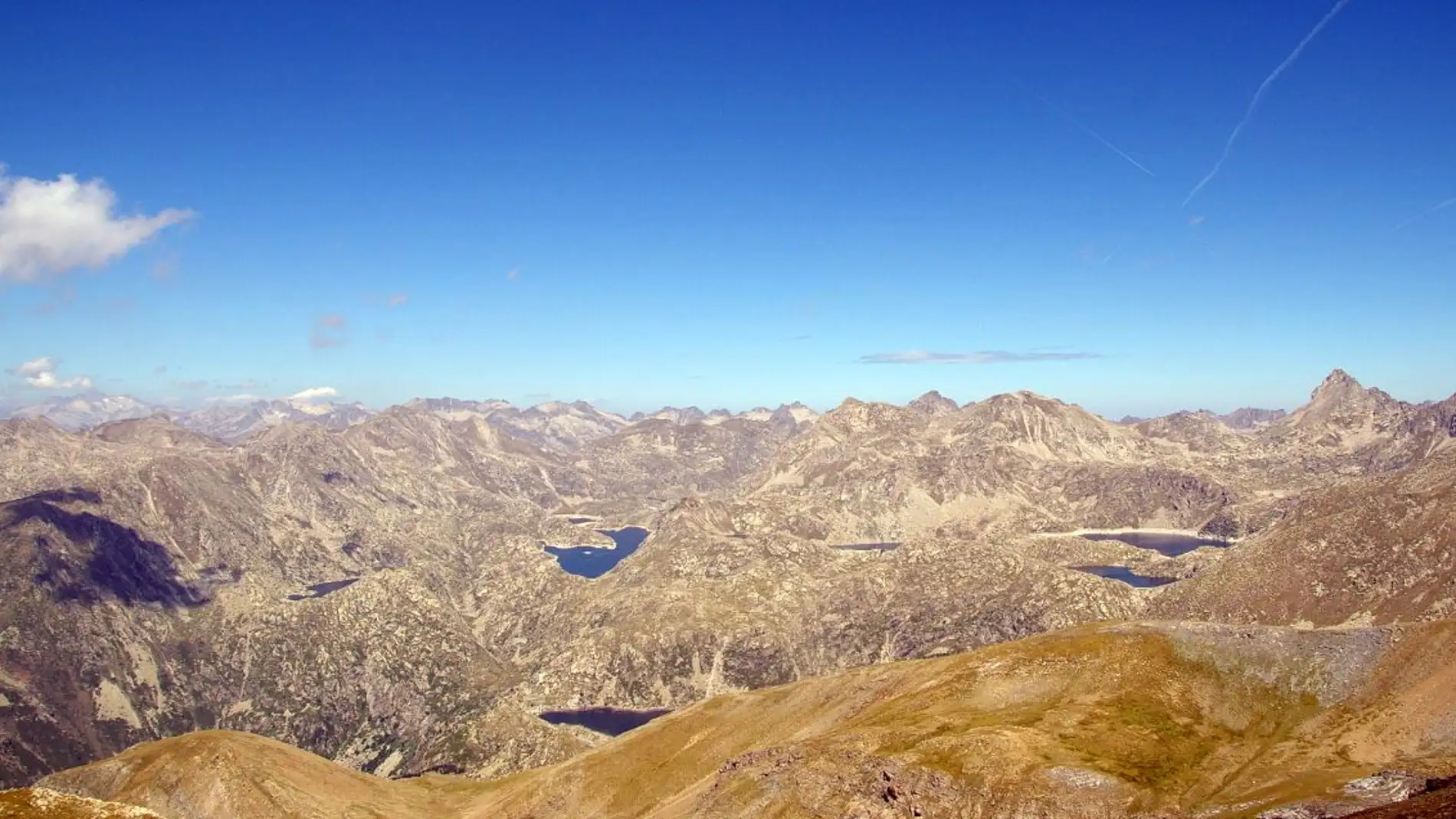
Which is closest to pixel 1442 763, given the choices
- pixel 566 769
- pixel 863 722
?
pixel 863 722

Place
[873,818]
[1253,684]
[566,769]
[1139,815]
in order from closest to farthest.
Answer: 1. [1139,815]
2. [873,818]
3. [1253,684]
4. [566,769]

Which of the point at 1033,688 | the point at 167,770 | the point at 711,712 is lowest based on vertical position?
the point at 167,770

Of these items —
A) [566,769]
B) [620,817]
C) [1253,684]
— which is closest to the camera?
[1253,684]

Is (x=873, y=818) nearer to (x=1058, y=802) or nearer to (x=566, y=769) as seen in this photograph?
(x=1058, y=802)

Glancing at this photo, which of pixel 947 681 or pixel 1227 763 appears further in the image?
pixel 947 681

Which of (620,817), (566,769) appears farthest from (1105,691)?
(566,769)

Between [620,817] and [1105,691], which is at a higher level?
[1105,691]
